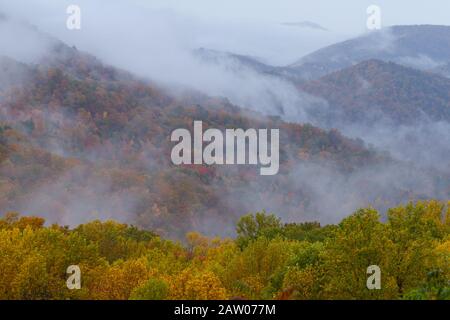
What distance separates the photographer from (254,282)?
5003cm

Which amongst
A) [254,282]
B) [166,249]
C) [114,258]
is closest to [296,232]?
[166,249]

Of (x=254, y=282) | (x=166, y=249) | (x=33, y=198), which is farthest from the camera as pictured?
(x=33, y=198)

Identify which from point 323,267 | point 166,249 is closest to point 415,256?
point 323,267

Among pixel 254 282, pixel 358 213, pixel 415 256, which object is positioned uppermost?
pixel 358 213

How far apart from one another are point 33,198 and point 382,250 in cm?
17316

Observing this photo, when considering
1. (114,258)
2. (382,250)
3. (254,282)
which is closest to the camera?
(382,250)

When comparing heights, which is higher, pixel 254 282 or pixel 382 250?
pixel 382 250

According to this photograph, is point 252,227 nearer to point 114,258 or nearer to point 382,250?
Result: point 114,258

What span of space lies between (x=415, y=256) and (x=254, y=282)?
16.7 m

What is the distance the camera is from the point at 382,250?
3653 cm
